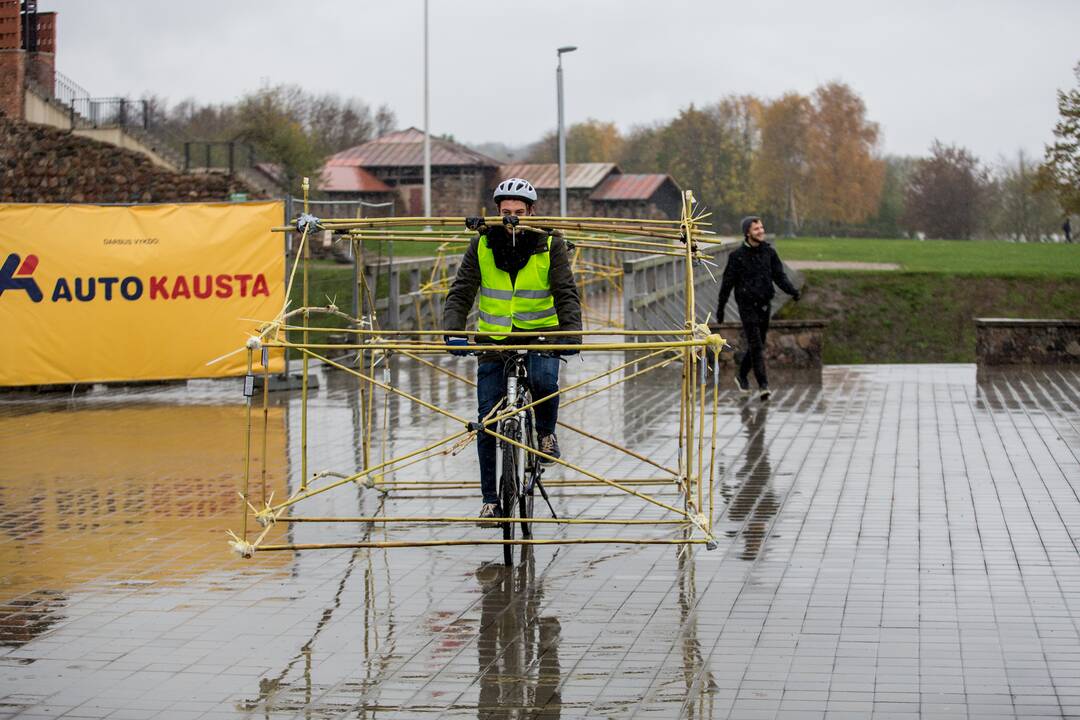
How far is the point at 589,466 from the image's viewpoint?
1170 cm

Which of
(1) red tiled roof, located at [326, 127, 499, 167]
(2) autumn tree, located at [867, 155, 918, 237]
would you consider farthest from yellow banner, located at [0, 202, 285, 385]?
(2) autumn tree, located at [867, 155, 918, 237]

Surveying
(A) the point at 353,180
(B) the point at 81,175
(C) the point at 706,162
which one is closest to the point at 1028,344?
(B) the point at 81,175

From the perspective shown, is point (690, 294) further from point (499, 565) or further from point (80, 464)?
point (80, 464)

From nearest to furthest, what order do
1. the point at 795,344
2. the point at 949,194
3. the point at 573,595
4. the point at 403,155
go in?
the point at 573,595, the point at 795,344, the point at 403,155, the point at 949,194

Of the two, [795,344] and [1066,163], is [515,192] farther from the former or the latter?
[1066,163]

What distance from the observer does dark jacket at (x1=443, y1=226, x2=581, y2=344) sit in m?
8.66

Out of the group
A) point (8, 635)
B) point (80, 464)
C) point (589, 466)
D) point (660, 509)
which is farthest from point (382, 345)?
point (80, 464)

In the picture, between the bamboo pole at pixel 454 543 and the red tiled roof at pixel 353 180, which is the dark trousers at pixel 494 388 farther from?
the red tiled roof at pixel 353 180

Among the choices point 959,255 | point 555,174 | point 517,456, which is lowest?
point 517,456

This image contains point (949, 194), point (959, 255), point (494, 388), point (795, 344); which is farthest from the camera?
point (949, 194)

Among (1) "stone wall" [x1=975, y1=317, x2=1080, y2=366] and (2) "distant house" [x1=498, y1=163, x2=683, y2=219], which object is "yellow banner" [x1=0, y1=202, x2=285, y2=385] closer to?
(1) "stone wall" [x1=975, y1=317, x2=1080, y2=366]

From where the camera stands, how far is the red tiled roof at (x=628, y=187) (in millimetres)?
81438

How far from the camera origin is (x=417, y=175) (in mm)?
79875

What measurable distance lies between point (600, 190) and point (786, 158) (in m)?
33.2
